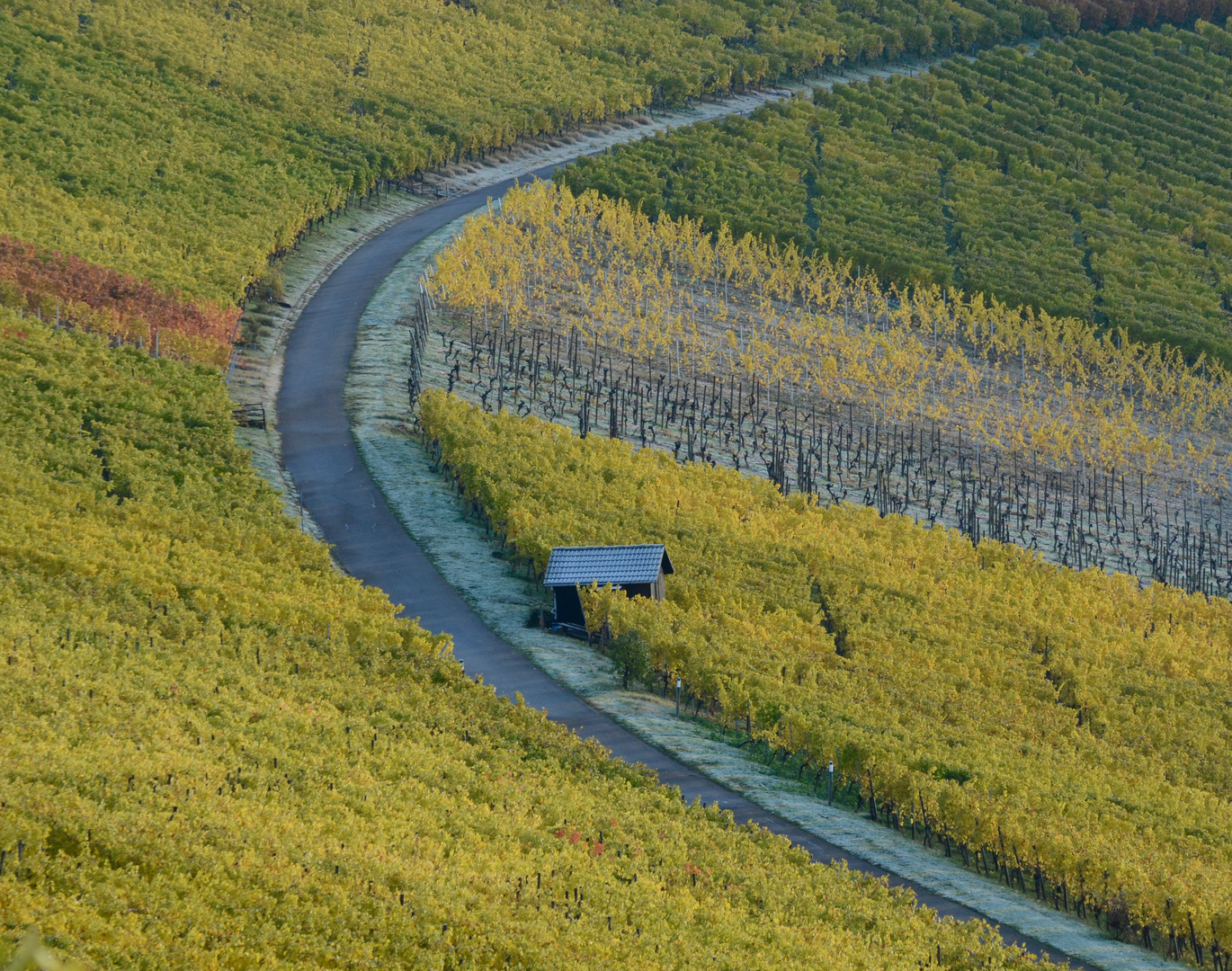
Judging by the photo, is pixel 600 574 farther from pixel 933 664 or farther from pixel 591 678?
pixel 933 664

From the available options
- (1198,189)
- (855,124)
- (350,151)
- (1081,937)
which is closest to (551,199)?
Result: (350,151)

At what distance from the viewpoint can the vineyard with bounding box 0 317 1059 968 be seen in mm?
25750

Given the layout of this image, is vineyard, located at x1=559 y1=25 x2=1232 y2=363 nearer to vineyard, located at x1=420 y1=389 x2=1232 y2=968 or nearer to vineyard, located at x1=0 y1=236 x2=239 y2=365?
vineyard, located at x1=420 y1=389 x2=1232 y2=968

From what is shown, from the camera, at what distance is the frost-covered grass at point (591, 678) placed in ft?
130

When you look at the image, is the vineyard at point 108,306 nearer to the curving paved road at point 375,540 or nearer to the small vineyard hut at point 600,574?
the curving paved road at point 375,540

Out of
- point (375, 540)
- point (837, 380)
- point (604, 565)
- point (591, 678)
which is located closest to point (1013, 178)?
point (837, 380)

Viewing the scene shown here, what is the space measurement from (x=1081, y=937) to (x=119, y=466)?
35592 mm

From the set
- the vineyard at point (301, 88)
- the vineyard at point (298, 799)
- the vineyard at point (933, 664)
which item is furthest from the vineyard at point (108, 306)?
the vineyard at point (298, 799)

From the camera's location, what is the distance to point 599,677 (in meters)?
50.9

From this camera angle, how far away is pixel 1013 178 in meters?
141

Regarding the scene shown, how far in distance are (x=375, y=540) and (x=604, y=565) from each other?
392 inches

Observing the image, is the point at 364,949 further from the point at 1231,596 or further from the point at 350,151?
the point at 350,151

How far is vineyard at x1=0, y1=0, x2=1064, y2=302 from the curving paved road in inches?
198

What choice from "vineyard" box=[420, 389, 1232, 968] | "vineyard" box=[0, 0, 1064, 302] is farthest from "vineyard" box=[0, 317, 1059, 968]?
"vineyard" box=[0, 0, 1064, 302]
